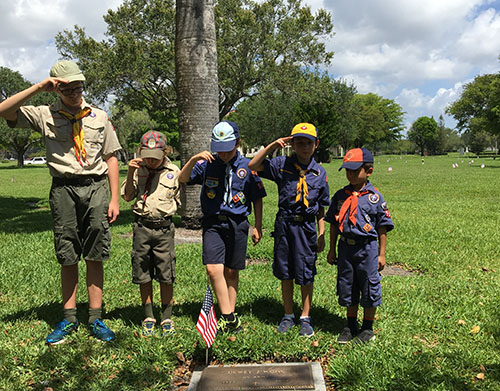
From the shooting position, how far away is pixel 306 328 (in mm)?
3713

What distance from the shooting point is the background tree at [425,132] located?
339ft

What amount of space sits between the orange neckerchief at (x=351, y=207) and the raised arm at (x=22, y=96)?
249cm

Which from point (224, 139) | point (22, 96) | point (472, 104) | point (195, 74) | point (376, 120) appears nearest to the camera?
point (22, 96)

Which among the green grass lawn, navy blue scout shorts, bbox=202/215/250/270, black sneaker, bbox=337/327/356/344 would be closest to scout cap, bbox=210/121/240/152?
navy blue scout shorts, bbox=202/215/250/270

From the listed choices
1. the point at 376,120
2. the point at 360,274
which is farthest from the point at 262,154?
the point at 376,120

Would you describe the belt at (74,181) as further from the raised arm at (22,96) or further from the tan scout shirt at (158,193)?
the raised arm at (22,96)

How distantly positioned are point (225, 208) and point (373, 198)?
4.12 feet

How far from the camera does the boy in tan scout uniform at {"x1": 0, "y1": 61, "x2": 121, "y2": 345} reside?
3465 millimetres

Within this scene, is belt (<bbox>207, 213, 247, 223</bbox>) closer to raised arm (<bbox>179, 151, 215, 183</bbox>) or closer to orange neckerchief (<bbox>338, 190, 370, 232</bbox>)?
raised arm (<bbox>179, 151, 215, 183</bbox>)

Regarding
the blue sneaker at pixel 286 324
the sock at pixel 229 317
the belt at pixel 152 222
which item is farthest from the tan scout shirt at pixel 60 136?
the blue sneaker at pixel 286 324

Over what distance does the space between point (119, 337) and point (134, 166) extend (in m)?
1.52

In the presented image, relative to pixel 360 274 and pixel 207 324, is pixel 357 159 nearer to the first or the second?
pixel 360 274

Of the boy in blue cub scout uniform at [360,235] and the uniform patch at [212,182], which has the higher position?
the uniform patch at [212,182]

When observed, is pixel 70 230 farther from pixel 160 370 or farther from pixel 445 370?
pixel 445 370
